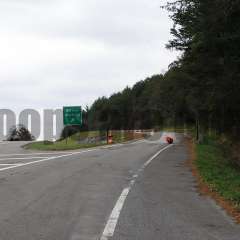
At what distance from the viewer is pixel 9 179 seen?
1945 cm

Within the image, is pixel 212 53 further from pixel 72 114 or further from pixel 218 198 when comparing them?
pixel 72 114

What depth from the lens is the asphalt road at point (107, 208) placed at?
10.2 metres

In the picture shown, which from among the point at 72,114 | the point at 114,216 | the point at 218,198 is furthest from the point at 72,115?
the point at 114,216

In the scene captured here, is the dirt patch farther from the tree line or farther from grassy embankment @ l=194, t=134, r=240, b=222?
the tree line

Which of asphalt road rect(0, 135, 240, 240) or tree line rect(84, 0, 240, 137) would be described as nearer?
asphalt road rect(0, 135, 240, 240)

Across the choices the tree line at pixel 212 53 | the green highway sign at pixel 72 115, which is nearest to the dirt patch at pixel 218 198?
the tree line at pixel 212 53

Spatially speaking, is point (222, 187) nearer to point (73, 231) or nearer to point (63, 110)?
point (73, 231)

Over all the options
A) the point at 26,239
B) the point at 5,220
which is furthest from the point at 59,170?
the point at 26,239

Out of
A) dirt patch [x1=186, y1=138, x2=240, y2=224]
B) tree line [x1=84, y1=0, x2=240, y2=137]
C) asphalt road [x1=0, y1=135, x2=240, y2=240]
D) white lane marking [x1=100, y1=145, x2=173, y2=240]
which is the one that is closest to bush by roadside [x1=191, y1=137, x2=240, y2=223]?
dirt patch [x1=186, y1=138, x2=240, y2=224]

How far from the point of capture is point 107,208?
13.0 metres

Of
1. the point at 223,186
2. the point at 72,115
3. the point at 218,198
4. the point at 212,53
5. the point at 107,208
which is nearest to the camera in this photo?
the point at 107,208

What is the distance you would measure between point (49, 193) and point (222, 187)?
5.16 meters

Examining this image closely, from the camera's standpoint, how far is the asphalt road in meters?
10.2

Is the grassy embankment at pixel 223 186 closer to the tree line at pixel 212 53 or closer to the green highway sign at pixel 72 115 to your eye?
the tree line at pixel 212 53
